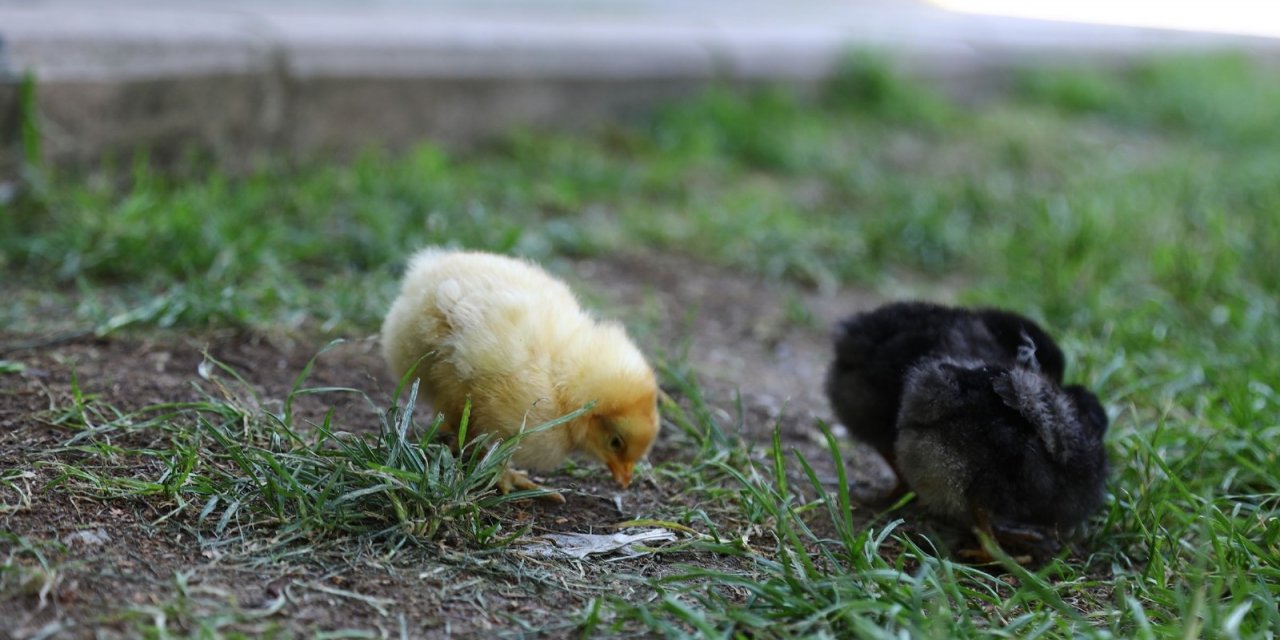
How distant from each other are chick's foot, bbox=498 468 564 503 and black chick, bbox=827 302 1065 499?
2.96ft

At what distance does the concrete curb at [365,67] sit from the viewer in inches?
187

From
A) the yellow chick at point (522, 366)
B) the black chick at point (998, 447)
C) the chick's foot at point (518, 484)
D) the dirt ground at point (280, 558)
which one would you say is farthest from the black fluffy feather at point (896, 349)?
the chick's foot at point (518, 484)

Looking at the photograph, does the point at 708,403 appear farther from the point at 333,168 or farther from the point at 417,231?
the point at 333,168

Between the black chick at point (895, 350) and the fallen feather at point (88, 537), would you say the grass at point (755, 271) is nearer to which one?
the fallen feather at point (88, 537)

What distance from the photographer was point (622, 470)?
3047 mm

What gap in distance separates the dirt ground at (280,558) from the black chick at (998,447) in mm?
406

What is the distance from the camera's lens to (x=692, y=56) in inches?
306

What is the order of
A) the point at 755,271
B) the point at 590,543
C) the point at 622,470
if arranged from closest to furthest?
the point at 590,543 < the point at 622,470 < the point at 755,271

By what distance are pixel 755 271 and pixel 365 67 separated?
86.7 inches

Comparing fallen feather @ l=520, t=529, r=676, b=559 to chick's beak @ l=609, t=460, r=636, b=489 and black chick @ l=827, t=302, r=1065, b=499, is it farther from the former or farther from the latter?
black chick @ l=827, t=302, r=1065, b=499

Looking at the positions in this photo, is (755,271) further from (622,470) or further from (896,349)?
(622,470)

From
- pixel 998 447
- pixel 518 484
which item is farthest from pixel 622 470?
pixel 998 447

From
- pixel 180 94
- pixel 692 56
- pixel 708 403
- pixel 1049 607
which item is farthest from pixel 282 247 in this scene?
pixel 692 56

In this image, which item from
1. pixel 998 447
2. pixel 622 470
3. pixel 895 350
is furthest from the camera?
pixel 895 350
